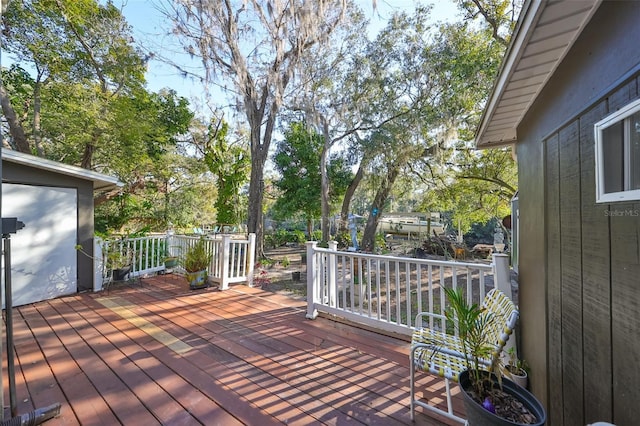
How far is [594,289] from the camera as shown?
47.2 inches

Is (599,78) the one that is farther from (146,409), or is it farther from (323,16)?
(323,16)

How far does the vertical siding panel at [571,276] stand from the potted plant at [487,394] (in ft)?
0.92

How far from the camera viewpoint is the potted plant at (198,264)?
15.3ft

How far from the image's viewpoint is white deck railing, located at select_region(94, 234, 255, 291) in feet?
15.3

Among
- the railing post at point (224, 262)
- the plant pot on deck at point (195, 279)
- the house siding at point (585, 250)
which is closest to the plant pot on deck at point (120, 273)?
the plant pot on deck at point (195, 279)

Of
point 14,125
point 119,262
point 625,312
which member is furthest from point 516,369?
point 14,125

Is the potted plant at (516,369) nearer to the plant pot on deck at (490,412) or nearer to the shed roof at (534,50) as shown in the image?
the plant pot on deck at (490,412)

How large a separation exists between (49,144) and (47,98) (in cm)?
247

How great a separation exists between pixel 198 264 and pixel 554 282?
476cm

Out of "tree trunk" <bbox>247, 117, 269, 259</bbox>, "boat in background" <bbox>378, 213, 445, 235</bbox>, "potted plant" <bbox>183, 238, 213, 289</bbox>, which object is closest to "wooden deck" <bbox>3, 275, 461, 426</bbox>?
"potted plant" <bbox>183, 238, 213, 289</bbox>

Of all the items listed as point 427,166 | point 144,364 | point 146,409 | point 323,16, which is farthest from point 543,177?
point 427,166

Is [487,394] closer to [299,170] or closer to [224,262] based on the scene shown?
[224,262]

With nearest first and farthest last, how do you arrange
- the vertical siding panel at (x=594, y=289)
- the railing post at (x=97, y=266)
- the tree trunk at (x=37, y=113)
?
the vertical siding panel at (x=594, y=289)
the railing post at (x=97, y=266)
the tree trunk at (x=37, y=113)

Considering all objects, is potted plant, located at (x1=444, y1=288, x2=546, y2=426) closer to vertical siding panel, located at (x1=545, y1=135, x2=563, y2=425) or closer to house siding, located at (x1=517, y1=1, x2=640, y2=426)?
house siding, located at (x1=517, y1=1, x2=640, y2=426)
